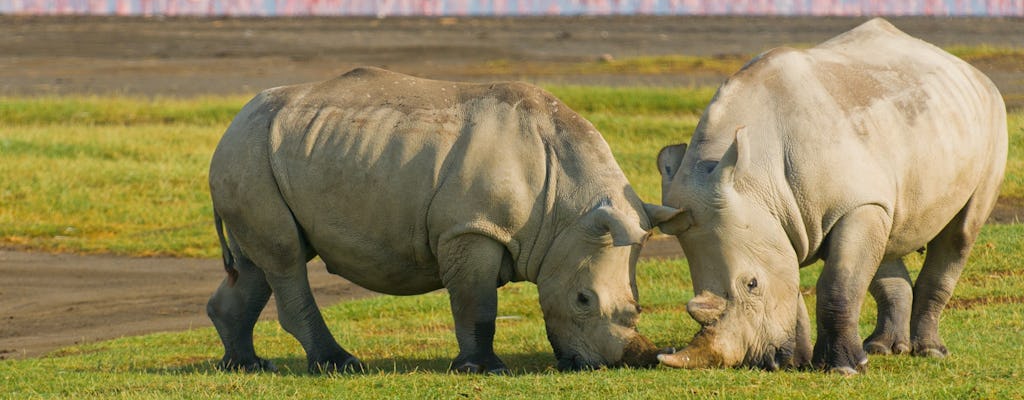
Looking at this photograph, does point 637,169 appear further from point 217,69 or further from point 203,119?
point 217,69

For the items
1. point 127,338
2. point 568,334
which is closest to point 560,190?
point 568,334

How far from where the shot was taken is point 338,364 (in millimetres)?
10641

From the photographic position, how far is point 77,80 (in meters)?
36.8

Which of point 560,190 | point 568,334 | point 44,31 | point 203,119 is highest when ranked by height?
point 560,190

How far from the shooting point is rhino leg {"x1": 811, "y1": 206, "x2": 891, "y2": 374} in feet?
31.4

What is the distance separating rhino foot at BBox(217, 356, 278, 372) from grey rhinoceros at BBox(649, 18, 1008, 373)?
3100mm

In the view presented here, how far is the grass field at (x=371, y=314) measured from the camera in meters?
9.12

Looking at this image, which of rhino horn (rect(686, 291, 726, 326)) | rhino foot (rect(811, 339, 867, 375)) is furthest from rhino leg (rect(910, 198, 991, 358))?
rhino horn (rect(686, 291, 726, 326))

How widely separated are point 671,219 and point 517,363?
1928 millimetres

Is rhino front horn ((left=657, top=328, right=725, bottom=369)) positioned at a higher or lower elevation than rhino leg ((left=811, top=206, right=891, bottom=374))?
lower

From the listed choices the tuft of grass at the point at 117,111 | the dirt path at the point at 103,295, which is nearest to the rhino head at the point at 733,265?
the dirt path at the point at 103,295

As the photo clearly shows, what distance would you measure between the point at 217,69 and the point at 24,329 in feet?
84.0

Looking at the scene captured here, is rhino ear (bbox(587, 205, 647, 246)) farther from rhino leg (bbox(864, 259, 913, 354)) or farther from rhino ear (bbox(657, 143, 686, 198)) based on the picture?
rhino leg (bbox(864, 259, 913, 354))

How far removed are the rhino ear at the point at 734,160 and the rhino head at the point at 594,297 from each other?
69 centimetres
